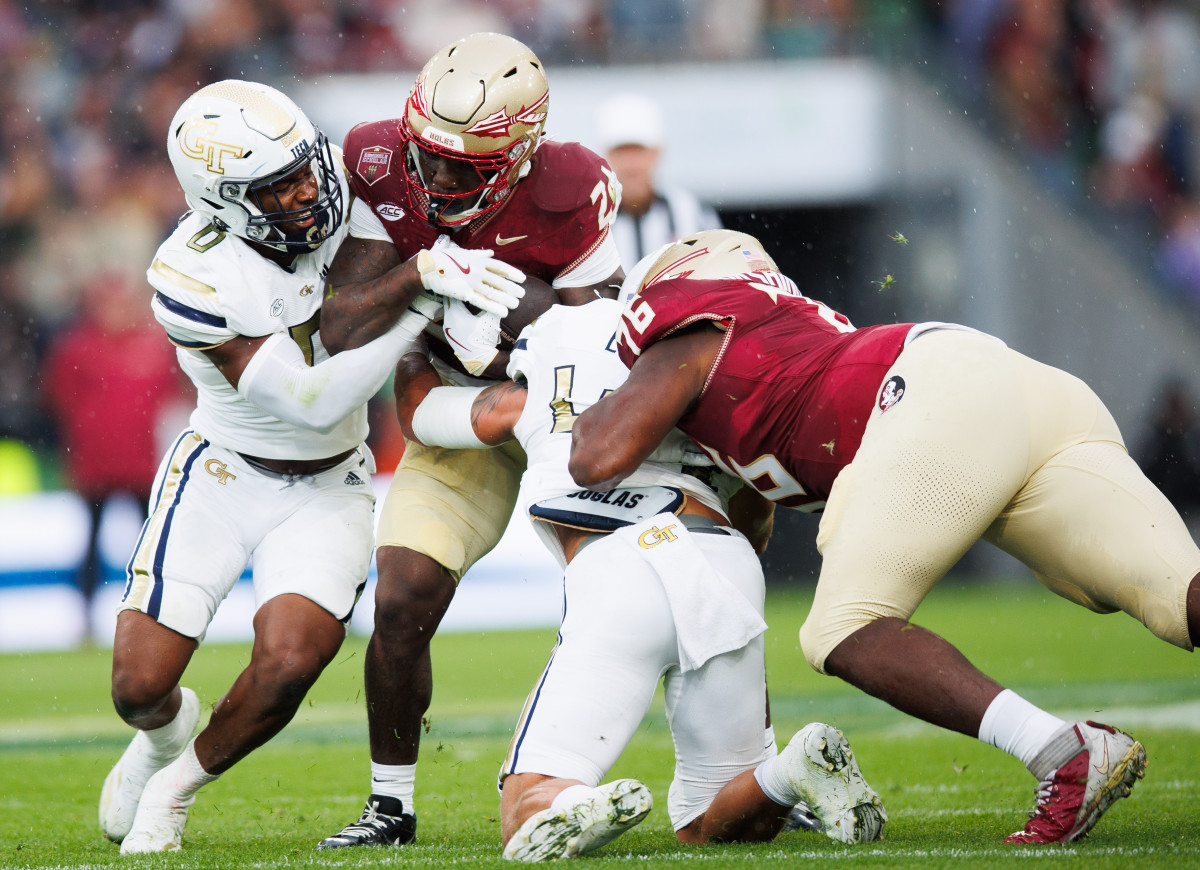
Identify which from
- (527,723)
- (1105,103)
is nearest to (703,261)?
(527,723)

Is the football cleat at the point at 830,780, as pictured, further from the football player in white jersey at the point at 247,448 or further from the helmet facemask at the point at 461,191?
the helmet facemask at the point at 461,191

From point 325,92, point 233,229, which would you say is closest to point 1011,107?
point 325,92

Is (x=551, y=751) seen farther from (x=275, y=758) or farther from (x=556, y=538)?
(x=275, y=758)

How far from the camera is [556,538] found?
333 centimetres

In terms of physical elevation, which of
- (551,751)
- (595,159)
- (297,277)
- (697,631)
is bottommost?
(551,751)

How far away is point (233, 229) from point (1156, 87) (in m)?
9.45

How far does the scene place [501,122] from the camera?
3.57 meters

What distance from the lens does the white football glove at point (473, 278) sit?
3574 mm

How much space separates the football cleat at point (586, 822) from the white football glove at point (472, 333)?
1273mm

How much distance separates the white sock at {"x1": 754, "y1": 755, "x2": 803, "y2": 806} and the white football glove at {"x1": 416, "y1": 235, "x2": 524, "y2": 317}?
4.17 ft

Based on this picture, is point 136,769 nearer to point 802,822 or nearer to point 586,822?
point 586,822

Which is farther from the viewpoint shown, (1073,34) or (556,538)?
(1073,34)

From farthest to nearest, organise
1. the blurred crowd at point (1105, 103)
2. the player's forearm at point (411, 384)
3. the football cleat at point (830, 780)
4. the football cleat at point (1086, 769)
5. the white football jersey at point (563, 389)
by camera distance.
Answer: the blurred crowd at point (1105, 103) < the player's forearm at point (411, 384) < the white football jersey at point (563, 389) < the football cleat at point (830, 780) < the football cleat at point (1086, 769)

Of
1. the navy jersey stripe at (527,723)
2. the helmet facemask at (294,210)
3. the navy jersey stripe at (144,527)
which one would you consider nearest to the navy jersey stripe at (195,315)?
the helmet facemask at (294,210)
